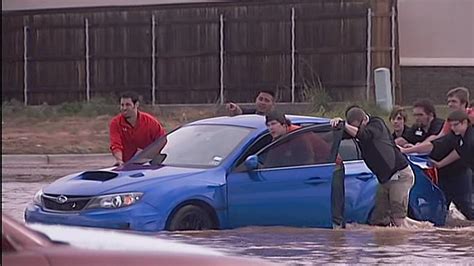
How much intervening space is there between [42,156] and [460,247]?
1478 cm

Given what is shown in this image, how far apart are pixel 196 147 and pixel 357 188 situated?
5.72ft

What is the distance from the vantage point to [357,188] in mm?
12062

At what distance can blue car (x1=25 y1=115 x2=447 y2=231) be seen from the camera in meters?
10.8

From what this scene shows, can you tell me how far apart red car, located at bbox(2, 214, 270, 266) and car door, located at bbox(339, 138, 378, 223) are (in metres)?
7.44

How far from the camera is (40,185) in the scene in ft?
60.6

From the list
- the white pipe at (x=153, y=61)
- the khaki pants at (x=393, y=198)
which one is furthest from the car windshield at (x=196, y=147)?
the white pipe at (x=153, y=61)

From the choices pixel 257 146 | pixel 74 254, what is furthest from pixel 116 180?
pixel 74 254

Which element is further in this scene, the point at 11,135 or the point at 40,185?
the point at 11,135

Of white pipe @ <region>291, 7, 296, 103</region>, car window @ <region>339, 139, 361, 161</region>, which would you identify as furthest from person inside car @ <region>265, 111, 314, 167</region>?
white pipe @ <region>291, 7, 296, 103</region>

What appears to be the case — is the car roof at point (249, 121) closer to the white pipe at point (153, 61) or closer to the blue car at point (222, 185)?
the blue car at point (222, 185)

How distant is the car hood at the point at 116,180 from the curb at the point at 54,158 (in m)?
12.4

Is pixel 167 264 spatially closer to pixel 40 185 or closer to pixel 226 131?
pixel 226 131

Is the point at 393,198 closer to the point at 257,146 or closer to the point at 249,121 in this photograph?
the point at 257,146

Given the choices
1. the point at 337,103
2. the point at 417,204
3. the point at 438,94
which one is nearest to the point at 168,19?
the point at 337,103
